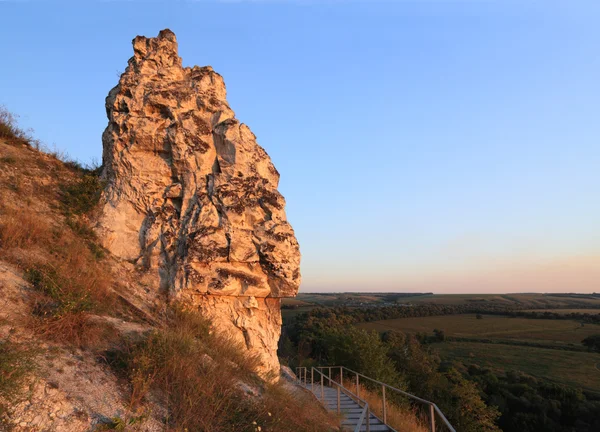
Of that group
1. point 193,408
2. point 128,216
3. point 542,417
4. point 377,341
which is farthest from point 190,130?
point 542,417

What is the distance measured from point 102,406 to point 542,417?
1273 inches

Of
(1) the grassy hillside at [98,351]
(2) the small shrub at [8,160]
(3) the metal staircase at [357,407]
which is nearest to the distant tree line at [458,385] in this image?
(3) the metal staircase at [357,407]

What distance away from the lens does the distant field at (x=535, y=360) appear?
128ft

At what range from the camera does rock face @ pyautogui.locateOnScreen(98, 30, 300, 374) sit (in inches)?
355

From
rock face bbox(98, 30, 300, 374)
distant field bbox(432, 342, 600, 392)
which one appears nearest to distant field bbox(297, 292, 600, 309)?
distant field bbox(432, 342, 600, 392)

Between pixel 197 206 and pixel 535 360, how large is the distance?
174ft

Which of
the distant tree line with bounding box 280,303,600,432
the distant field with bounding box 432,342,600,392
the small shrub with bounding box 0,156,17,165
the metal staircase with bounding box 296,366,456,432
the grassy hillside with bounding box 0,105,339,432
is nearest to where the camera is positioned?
the grassy hillside with bounding box 0,105,339,432

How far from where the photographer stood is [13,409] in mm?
4156

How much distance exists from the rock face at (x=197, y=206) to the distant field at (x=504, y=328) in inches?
1931

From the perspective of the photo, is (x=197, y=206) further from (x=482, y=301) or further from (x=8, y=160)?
(x=482, y=301)

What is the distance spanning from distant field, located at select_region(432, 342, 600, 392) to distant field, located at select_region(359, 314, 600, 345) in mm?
7190

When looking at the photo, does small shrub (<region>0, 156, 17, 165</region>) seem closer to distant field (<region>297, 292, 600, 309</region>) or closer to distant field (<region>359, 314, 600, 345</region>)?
distant field (<region>359, 314, 600, 345</region>)

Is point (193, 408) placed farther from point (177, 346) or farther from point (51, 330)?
point (51, 330)

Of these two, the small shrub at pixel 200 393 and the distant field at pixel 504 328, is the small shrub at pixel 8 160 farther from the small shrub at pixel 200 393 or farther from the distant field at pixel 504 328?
the distant field at pixel 504 328
